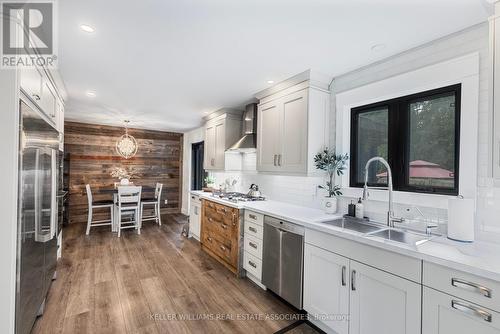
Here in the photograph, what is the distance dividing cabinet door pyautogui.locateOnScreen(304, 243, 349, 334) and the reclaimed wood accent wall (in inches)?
188

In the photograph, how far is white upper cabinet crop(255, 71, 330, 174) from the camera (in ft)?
8.33

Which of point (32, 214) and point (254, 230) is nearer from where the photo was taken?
point (32, 214)

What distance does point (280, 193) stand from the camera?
3330 millimetres

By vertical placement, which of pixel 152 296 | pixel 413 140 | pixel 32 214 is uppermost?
pixel 413 140

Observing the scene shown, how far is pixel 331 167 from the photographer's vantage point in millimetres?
2527

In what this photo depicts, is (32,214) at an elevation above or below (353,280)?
above

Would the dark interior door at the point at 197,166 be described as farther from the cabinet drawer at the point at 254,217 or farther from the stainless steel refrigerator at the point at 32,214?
the stainless steel refrigerator at the point at 32,214

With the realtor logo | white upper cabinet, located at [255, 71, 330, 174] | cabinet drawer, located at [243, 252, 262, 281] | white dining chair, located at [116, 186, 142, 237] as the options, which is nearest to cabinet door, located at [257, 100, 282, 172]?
white upper cabinet, located at [255, 71, 330, 174]

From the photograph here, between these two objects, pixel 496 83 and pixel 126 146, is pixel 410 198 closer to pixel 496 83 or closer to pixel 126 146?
pixel 496 83

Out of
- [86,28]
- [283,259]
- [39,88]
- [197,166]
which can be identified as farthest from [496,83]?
[197,166]

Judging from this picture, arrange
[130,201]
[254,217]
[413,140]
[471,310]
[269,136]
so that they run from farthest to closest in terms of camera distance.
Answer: [130,201], [269,136], [254,217], [413,140], [471,310]

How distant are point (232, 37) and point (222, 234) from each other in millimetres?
2449

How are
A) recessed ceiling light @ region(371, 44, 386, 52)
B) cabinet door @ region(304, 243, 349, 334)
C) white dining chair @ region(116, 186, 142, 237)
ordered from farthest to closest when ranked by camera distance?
white dining chair @ region(116, 186, 142, 237), recessed ceiling light @ region(371, 44, 386, 52), cabinet door @ region(304, 243, 349, 334)

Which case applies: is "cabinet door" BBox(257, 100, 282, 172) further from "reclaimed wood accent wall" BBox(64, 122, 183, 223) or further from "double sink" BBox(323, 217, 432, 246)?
"reclaimed wood accent wall" BBox(64, 122, 183, 223)
